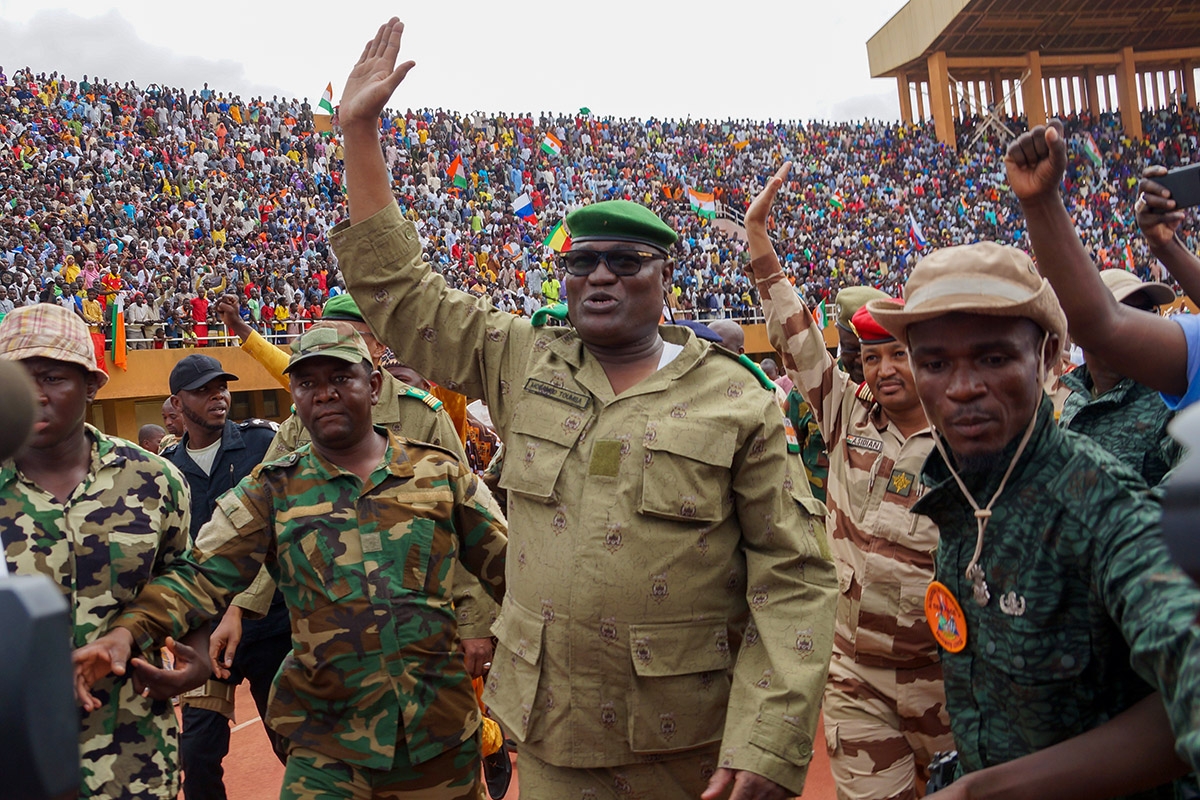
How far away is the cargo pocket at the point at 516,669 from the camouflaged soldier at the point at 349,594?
54cm

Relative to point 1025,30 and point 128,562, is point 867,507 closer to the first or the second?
point 128,562

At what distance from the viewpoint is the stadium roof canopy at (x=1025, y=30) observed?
3712 centimetres

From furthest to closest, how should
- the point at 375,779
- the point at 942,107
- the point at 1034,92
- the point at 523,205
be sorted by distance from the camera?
the point at 1034,92
the point at 942,107
the point at 523,205
the point at 375,779

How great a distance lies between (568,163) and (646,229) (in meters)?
27.6

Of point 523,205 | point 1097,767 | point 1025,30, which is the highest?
point 1025,30

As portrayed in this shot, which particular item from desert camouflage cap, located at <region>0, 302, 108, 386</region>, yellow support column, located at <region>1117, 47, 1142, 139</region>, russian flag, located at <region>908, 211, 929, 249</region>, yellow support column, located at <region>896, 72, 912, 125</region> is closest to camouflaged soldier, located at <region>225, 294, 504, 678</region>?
desert camouflage cap, located at <region>0, 302, 108, 386</region>

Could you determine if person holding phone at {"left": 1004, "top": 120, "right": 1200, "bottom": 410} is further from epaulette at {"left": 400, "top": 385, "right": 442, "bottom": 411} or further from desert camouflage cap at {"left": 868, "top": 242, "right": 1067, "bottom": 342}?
epaulette at {"left": 400, "top": 385, "right": 442, "bottom": 411}

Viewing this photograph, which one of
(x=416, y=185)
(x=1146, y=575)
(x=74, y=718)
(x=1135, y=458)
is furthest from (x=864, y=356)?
(x=416, y=185)

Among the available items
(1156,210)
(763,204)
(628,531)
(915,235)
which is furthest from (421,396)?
(915,235)

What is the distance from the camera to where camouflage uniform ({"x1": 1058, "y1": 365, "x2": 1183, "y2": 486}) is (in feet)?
8.11

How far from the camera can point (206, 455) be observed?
5547mm

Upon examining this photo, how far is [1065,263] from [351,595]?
2.20m

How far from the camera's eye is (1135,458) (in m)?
2.50

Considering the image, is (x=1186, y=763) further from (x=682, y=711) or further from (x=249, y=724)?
(x=249, y=724)
